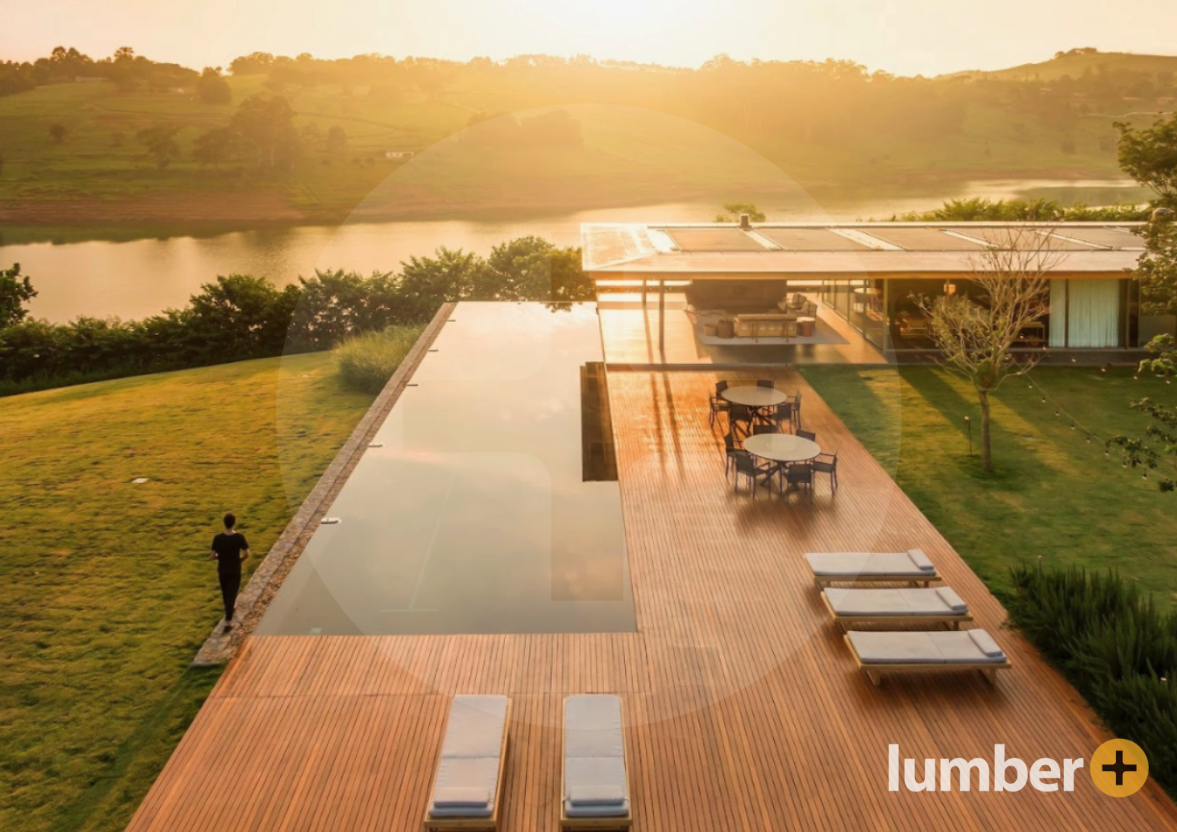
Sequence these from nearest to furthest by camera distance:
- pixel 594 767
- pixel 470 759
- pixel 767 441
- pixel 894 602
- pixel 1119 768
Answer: pixel 594 767 < pixel 470 759 < pixel 1119 768 < pixel 894 602 < pixel 767 441

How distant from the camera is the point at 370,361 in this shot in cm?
2031

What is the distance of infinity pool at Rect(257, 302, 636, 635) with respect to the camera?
29.0 ft

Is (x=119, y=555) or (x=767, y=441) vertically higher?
(x=767, y=441)

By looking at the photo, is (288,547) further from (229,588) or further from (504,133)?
(504,133)

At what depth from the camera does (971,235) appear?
890 inches

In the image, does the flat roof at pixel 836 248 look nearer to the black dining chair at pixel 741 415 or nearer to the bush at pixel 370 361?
the black dining chair at pixel 741 415

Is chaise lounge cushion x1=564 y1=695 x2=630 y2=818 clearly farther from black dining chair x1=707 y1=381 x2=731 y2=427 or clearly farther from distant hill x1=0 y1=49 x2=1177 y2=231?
distant hill x1=0 y1=49 x2=1177 y2=231

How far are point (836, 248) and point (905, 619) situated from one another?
13430 mm

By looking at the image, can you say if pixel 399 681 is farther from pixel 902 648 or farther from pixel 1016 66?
pixel 1016 66

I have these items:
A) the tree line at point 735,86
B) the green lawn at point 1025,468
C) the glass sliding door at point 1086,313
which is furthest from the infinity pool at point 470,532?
the tree line at point 735,86

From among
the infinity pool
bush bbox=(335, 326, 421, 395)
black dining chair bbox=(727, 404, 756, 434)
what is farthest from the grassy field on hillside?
black dining chair bbox=(727, 404, 756, 434)

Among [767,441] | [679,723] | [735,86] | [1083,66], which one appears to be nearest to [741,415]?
[767,441]

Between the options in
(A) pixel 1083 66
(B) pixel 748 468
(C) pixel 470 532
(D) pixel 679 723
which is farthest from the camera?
(A) pixel 1083 66

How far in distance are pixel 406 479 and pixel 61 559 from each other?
415 centimetres
